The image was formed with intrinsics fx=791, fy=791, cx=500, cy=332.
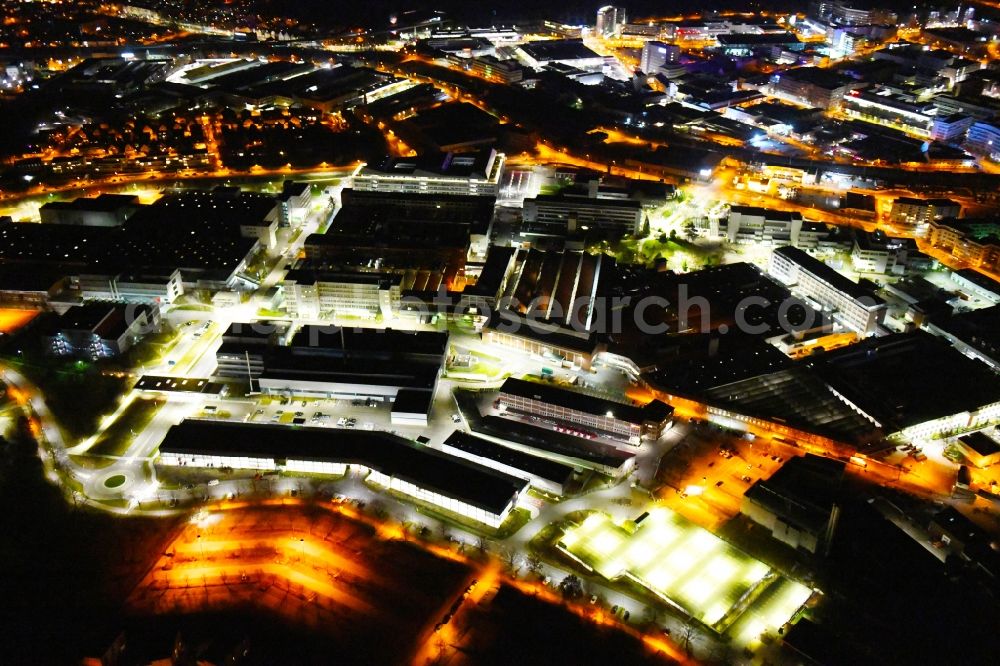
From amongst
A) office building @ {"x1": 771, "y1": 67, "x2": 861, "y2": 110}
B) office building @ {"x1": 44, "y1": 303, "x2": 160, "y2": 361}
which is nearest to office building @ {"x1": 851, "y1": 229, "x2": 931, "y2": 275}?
office building @ {"x1": 771, "y1": 67, "x2": 861, "y2": 110}

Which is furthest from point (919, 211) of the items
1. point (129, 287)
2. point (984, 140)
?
point (129, 287)

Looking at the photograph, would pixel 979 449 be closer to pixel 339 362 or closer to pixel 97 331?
pixel 339 362

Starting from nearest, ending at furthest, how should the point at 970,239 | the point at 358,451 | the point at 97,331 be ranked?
the point at 358,451
the point at 97,331
the point at 970,239

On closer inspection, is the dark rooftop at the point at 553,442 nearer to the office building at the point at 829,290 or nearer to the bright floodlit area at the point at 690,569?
the bright floodlit area at the point at 690,569

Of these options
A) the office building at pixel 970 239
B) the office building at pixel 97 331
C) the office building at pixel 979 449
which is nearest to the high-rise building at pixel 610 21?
the office building at pixel 970 239

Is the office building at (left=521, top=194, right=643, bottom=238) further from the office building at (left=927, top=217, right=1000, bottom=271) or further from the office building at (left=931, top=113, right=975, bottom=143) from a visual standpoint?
the office building at (left=931, top=113, right=975, bottom=143)

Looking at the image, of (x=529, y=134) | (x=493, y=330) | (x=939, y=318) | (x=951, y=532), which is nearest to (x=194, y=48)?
(x=529, y=134)
